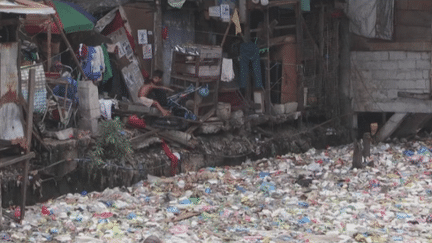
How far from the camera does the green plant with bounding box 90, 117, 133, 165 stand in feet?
39.3

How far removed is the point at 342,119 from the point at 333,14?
283 cm

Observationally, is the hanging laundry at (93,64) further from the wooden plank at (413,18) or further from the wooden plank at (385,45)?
the wooden plank at (413,18)

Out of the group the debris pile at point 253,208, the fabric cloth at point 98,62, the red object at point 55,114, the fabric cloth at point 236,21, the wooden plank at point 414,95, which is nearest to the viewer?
the debris pile at point 253,208

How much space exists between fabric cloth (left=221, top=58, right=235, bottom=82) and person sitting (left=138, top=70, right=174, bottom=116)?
5.07 feet

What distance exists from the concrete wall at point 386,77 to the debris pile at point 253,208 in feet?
9.44

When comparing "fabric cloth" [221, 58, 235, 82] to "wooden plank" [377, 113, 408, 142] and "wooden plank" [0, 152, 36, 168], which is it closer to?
"wooden plank" [377, 113, 408, 142]

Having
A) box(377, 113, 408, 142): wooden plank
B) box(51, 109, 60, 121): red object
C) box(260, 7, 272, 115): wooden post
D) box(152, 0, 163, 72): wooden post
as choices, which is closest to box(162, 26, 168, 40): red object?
box(152, 0, 163, 72): wooden post

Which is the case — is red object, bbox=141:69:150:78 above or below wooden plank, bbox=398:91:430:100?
above

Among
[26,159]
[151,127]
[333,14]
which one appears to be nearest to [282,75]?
[333,14]

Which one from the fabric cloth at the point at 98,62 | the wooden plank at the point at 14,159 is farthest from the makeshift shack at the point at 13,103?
the fabric cloth at the point at 98,62

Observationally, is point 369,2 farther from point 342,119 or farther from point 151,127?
point 151,127

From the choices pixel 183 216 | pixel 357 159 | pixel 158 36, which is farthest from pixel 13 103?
pixel 357 159

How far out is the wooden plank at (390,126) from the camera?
17.2 metres

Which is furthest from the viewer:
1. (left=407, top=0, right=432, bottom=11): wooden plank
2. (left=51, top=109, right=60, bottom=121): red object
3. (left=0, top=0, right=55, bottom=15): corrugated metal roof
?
(left=407, top=0, right=432, bottom=11): wooden plank
